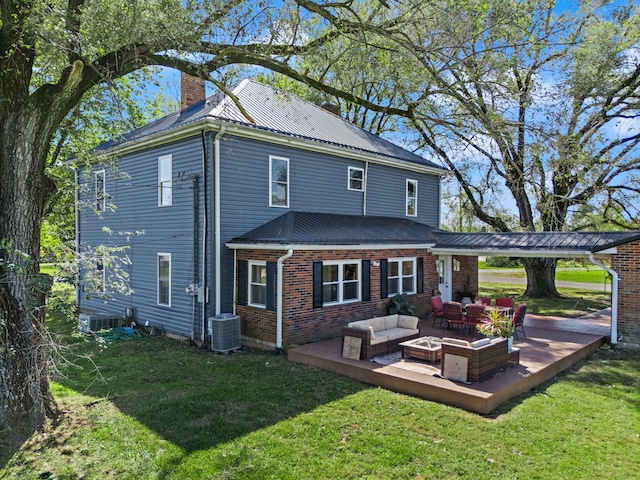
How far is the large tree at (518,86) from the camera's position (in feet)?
23.6

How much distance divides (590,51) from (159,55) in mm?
13786

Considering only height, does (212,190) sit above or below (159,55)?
below

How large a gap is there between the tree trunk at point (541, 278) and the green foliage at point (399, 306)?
446 inches

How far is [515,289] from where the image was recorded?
2511 centimetres

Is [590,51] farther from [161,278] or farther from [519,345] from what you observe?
[161,278]

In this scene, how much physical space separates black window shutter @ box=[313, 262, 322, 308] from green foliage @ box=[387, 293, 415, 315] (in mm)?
3014

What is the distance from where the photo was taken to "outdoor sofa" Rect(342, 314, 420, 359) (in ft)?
29.9

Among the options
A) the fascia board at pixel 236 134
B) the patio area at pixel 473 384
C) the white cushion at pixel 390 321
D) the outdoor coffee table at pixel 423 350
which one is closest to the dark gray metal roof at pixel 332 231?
the fascia board at pixel 236 134

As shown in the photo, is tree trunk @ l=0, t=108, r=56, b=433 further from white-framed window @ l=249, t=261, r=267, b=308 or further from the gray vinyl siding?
white-framed window @ l=249, t=261, r=267, b=308

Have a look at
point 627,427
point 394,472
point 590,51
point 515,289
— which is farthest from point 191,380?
point 515,289

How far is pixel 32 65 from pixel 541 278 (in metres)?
22.4

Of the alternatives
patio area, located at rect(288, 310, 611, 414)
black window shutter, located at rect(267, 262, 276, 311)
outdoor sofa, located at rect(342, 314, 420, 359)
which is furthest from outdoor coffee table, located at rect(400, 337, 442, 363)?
black window shutter, located at rect(267, 262, 276, 311)

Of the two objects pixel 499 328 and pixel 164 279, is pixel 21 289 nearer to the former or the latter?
pixel 164 279

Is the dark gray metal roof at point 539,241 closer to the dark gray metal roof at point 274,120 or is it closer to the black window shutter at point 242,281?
the dark gray metal roof at point 274,120
